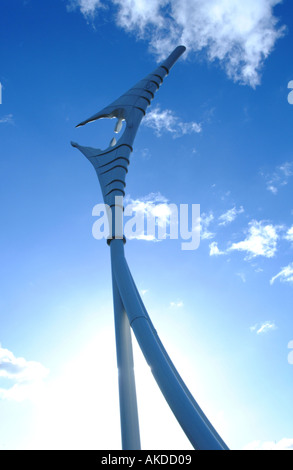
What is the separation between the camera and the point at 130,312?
1144cm

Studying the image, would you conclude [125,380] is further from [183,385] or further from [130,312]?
[130,312]

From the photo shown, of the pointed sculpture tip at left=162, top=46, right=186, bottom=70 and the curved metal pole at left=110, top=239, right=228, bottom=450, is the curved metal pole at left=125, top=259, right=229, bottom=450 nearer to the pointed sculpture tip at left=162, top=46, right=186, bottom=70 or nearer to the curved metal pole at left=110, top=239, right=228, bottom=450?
the curved metal pole at left=110, top=239, right=228, bottom=450

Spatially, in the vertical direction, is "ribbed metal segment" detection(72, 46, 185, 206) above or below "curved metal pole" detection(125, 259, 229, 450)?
above

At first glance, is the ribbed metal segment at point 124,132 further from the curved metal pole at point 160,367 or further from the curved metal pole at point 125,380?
the curved metal pole at point 125,380

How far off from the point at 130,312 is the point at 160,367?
2112 mm

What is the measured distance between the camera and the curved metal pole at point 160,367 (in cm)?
840

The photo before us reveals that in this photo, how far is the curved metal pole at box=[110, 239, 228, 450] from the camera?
8.40m

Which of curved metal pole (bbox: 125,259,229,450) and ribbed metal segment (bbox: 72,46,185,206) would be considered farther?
ribbed metal segment (bbox: 72,46,185,206)

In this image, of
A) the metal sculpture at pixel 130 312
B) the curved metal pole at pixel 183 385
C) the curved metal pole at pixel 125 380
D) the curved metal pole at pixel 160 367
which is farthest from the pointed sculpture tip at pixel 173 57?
the curved metal pole at pixel 183 385

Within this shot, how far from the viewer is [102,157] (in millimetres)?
15484

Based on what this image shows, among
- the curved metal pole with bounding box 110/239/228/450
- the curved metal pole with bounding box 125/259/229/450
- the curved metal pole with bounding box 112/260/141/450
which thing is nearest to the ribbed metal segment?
the curved metal pole with bounding box 110/239/228/450
